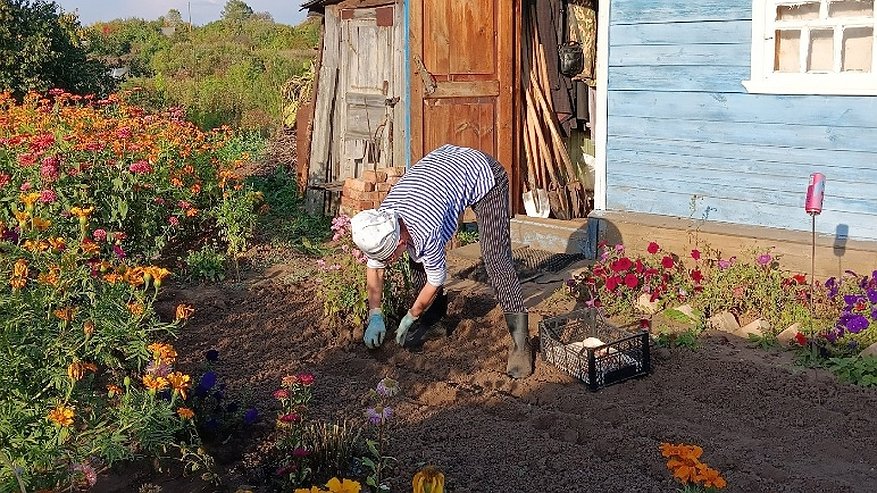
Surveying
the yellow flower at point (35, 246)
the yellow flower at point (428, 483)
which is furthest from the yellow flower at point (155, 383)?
the yellow flower at point (428, 483)

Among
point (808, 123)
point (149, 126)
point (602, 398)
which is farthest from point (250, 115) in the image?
point (602, 398)

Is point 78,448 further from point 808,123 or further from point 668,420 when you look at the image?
point 808,123

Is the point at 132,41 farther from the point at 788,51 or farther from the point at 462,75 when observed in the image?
the point at 788,51

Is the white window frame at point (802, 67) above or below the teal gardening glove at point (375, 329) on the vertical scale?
above

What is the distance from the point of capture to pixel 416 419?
4.48 meters

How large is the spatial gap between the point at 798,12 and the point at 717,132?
98 cm

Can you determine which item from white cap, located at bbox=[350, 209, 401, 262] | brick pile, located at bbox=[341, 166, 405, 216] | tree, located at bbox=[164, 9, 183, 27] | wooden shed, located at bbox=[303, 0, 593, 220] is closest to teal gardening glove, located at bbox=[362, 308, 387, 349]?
white cap, located at bbox=[350, 209, 401, 262]

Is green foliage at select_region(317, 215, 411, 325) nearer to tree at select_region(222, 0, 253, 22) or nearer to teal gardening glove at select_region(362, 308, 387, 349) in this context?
teal gardening glove at select_region(362, 308, 387, 349)

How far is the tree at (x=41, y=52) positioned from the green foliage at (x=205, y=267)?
5743 mm

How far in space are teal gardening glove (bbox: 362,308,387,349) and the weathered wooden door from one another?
320 centimetres

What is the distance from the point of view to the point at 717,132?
6770mm

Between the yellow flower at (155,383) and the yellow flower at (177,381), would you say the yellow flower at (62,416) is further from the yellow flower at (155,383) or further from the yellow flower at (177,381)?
the yellow flower at (177,381)

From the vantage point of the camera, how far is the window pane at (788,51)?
20.8 ft

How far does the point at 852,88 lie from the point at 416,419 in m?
3.70
